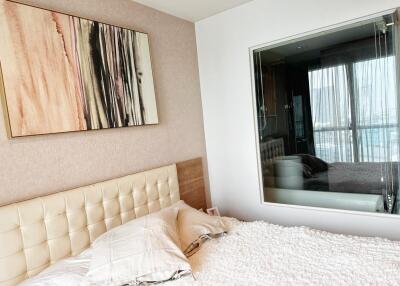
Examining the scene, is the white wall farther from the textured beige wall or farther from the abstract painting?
the abstract painting

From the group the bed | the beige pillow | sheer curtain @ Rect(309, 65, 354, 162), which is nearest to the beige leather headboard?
the bed

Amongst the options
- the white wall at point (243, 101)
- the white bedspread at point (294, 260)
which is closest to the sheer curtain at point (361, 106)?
the white wall at point (243, 101)

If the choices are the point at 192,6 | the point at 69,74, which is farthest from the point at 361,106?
the point at 69,74

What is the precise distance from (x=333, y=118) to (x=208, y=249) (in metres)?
1.55

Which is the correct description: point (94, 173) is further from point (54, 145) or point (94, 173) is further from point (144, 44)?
point (144, 44)

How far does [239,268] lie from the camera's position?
1621 millimetres

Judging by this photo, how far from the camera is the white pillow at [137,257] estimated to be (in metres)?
1.51

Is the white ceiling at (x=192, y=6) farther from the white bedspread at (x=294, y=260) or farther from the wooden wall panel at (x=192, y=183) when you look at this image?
the white bedspread at (x=294, y=260)

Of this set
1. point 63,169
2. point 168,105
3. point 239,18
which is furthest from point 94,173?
point 239,18

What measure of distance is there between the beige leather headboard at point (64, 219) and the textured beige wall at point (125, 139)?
12 centimetres

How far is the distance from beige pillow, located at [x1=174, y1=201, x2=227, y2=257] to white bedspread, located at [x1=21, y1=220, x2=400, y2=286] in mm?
63

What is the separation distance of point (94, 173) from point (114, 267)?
2.73ft

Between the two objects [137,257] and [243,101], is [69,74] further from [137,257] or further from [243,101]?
[243,101]

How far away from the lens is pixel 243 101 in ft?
9.49
